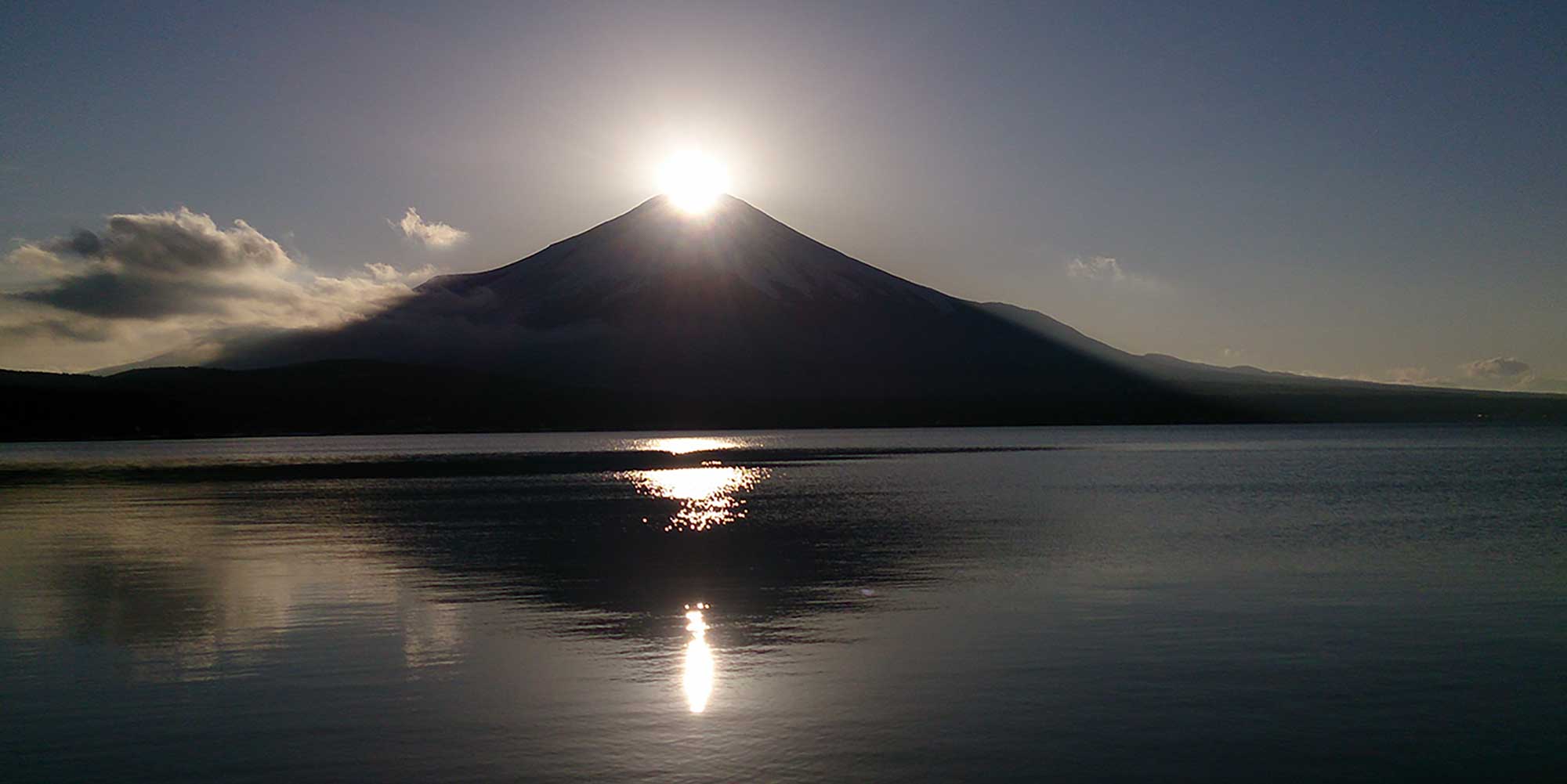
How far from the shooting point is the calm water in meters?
14.7

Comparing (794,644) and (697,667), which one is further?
(794,644)

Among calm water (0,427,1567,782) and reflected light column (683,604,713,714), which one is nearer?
calm water (0,427,1567,782)

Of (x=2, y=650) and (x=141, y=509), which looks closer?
(x=2, y=650)

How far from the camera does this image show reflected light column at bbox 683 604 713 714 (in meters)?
17.3

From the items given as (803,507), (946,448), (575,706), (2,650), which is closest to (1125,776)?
(575,706)

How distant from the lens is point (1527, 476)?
235 ft

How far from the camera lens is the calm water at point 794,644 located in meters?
14.7

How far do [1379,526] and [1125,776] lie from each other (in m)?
32.2

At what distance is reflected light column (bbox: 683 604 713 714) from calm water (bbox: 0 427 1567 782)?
11cm

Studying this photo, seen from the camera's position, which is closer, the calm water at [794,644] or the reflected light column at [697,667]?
the calm water at [794,644]

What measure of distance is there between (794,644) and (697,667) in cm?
250

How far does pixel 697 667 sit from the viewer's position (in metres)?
19.5

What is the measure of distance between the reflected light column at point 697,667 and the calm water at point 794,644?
0.11 meters

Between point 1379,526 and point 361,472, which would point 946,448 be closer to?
point 361,472
